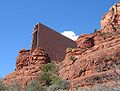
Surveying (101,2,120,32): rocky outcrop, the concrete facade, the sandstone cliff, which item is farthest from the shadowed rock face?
(101,2,120,32): rocky outcrop

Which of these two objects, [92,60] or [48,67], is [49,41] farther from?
[92,60]

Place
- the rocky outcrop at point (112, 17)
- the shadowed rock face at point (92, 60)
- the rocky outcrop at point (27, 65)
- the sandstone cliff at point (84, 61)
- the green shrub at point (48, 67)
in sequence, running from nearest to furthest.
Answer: the shadowed rock face at point (92, 60) < the sandstone cliff at point (84, 61) < the rocky outcrop at point (27, 65) < the green shrub at point (48, 67) < the rocky outcrop at point (112, 17)

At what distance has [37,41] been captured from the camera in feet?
193

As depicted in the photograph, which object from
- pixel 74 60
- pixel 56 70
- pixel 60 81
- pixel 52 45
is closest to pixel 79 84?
pixel 60 81

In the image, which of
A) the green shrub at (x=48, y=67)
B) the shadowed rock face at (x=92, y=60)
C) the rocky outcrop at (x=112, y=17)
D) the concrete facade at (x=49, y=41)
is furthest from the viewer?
the rocky outcrop at (x=112, y=17)

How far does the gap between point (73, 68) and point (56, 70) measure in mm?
7580

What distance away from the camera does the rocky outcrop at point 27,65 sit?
49031mm

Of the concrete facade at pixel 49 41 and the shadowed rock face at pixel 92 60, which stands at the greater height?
the concrete facade at pixel 49 41

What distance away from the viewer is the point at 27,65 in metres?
54.5

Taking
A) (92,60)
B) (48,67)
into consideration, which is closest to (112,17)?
(48,67)

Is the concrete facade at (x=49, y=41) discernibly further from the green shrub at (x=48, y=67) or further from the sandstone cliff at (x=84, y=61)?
the green shrub at (x=48, y=67)

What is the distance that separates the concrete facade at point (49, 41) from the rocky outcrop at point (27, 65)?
2.35 m

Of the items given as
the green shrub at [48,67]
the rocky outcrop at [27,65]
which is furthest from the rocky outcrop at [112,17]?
the green shrub at [48,67]

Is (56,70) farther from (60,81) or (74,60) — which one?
(60,81)
